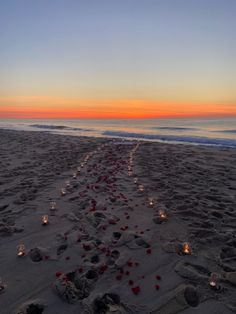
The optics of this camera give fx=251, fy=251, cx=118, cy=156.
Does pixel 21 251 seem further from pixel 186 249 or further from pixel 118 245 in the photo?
Answer: pixel 186 249

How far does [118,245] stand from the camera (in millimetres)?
4594

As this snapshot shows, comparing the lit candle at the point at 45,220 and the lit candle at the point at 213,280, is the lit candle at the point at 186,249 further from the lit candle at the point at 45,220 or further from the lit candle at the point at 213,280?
the lit candle at the point at 45,220

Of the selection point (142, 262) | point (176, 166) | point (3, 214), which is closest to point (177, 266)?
point (142, 262)

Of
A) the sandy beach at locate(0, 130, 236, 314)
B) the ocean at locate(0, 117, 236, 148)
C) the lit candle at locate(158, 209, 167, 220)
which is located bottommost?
the sandy beach at locate(0, 130, 236, 314)

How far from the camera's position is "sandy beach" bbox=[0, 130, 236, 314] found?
10.9 ft

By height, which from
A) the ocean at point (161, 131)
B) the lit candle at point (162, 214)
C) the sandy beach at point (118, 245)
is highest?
the ocean at point (161, 131)

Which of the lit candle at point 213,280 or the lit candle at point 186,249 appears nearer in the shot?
the lit candle at point 213,280

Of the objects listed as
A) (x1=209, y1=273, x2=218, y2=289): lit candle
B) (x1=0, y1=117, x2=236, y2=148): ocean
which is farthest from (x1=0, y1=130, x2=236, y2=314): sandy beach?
(x1=0, y1=117, x2=236, y2=148): ocean

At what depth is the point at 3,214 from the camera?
595 centimetres

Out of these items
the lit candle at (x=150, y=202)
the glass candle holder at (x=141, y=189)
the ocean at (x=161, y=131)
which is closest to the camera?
the lit candle at (x=150, y=202)

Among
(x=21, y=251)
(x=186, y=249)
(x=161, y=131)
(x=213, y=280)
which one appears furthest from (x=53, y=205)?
(x=161, y=131)

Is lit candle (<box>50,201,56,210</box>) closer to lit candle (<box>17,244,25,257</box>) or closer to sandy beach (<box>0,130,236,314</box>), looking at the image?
sandy beach (<box>0,130,236,314</box>)

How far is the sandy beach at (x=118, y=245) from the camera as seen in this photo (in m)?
3.32

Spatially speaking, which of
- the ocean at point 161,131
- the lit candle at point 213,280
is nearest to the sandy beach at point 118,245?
the lit candle at point 213,280
